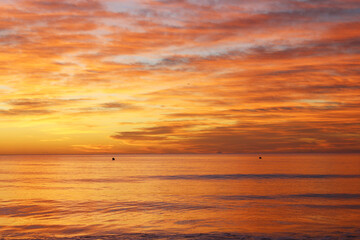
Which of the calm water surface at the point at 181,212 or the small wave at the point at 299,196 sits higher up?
the calm water surface at the point at 181,212

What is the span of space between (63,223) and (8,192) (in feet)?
89.6

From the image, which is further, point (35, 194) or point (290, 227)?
point (35, 194)

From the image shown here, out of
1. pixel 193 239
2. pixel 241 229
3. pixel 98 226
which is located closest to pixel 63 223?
pixel 98 226

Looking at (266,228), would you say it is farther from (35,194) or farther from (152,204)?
(35,194)

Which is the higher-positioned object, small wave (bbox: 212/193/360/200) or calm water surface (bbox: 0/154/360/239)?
calm water surface (bbox: 0/154/360/239)

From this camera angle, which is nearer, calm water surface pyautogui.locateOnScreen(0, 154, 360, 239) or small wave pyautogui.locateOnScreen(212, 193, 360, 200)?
calm water surface pyautogui.locateOnScreen(0, 154, 360, 239)

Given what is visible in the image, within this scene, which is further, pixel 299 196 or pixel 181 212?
pixel 299 196

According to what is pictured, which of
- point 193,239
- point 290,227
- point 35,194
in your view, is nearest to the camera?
point 193,239

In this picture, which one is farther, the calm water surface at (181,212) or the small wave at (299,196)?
the small wave at (299,196)

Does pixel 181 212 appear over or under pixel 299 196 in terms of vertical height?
over

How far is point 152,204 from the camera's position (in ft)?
142

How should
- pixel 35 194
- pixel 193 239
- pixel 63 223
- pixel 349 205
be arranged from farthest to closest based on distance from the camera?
1. pixel 35 194
2. pixel 349 205
3. pixel 63 223
4. pixel 193 239

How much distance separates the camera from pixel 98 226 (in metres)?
30.9

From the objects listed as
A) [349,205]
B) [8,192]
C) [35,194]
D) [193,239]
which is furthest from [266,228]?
[8,192]
